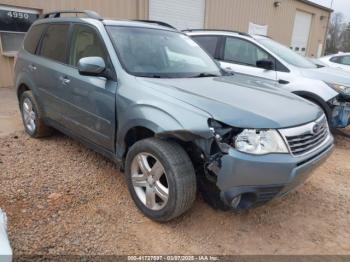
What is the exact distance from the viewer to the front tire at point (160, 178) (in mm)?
2547

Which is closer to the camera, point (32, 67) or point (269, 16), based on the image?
point (32, 67)

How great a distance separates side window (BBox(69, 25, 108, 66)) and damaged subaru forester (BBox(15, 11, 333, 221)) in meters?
0.01

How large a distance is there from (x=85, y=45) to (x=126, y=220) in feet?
6.56

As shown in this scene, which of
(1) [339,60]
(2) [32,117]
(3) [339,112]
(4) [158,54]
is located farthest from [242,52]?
(1) [339,60]

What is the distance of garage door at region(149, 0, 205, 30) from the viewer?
11289mm

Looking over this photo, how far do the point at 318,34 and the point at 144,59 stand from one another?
73.2 ft

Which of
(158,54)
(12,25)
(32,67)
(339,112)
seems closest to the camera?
(158,54)

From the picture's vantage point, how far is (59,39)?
399 cm

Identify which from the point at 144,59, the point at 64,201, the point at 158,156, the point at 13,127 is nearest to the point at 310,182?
the point at 158,156

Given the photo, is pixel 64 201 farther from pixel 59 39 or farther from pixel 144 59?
pixel 59 39

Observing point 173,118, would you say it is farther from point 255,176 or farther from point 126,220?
point 126,220

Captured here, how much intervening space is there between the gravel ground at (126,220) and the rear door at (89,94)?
53cm

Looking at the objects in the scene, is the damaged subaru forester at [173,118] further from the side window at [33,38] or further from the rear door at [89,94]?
the side window at [33,38]

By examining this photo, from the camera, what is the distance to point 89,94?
3.31 metres
